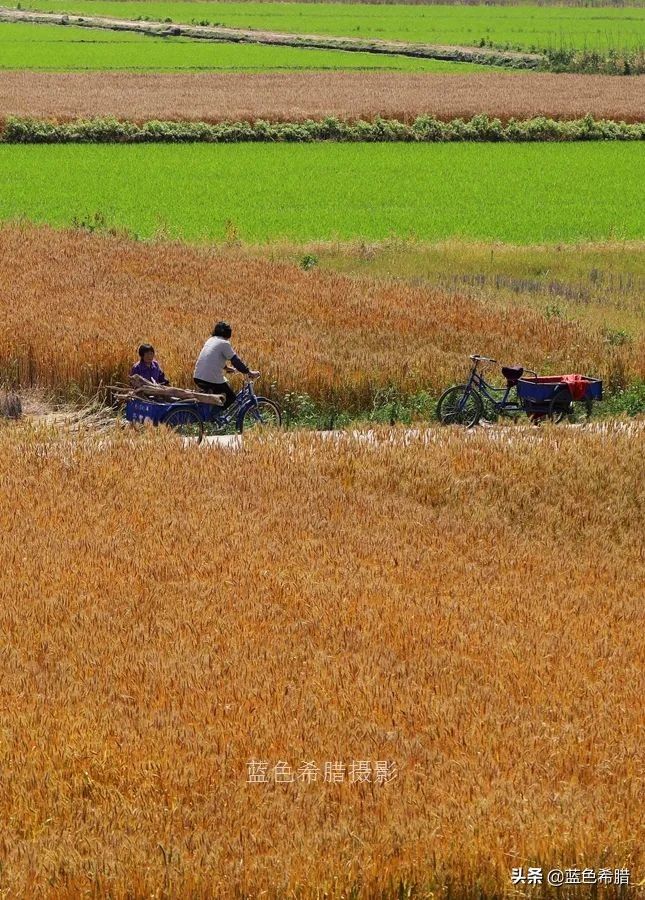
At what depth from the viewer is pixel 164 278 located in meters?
22.0

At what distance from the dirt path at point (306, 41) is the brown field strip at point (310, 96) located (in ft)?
45.4

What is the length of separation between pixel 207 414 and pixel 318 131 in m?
37.6

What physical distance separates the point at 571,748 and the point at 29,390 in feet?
36.2

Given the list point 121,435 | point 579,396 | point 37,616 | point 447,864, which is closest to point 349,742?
point 447,864

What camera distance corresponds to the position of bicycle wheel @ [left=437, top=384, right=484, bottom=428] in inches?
592

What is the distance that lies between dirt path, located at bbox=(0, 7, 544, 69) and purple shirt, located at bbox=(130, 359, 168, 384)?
73636 mm

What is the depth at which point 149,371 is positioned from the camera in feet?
45.1

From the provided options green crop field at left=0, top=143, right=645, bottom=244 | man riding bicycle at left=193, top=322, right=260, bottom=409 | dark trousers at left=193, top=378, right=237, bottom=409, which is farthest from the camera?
green crop field at left=0, top=143, right=645, bottom=244

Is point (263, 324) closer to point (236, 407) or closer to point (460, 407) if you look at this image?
point (460, 407)

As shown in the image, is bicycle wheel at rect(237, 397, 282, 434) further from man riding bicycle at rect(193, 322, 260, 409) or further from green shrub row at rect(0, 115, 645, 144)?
green shrub row at rect(0, 115, 645, 144)

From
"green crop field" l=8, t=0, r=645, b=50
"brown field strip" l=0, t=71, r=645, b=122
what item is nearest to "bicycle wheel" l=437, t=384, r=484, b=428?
"brown field strip" l=0, t=71, r=645, b=122

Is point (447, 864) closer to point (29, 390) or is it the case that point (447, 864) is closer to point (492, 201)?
point (29, 390)

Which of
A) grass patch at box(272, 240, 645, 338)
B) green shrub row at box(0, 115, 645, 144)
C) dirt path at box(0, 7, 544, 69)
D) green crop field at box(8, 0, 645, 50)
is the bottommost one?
grass patch at box(272, 240, 645, 338)

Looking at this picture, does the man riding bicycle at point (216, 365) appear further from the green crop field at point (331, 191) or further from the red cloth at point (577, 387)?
the green crop field at point (331, 191)
